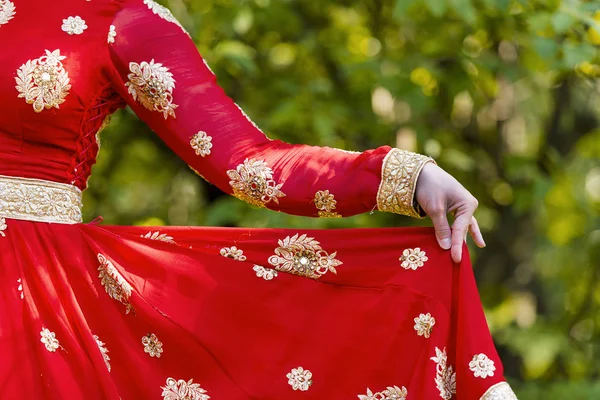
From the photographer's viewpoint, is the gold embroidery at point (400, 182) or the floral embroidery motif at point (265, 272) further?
the floral embroidery motif at point (265, 272)

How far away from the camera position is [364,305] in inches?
56.7

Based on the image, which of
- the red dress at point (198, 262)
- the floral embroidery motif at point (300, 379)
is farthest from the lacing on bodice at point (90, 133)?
the floral embroidery motif at point (300, 379)

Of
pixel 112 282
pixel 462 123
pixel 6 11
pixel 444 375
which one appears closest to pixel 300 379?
pixel 444 375

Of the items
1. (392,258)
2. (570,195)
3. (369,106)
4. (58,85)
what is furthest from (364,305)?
(570,195)

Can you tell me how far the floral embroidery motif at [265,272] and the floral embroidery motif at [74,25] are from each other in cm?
48

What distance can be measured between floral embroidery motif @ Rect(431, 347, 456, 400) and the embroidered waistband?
2.05 feet

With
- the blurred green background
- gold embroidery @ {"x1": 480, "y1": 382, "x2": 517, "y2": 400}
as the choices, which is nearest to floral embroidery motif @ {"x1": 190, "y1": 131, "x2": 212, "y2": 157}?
gold embroidery @ {"x1": 480, "y1": 382, "x2": 517, "y2": 400}

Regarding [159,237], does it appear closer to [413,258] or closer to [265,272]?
[265,272]

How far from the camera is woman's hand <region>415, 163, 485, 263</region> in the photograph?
4.26ft

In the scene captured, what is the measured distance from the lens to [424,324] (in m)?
1.39

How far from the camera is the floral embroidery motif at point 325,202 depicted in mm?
1348

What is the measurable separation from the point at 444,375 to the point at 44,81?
0.77 meters

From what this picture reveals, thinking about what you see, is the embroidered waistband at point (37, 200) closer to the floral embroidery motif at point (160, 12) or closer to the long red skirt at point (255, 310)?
the long red skirt at point (255, 310)

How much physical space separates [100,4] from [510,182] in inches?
86.6
